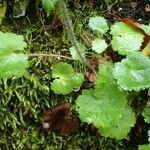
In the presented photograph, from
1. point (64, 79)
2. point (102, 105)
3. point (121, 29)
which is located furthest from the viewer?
point (121, 29)

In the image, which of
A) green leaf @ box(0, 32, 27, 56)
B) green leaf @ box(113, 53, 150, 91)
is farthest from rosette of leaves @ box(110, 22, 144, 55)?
green leaf @ box(0, 32, 27, 56)

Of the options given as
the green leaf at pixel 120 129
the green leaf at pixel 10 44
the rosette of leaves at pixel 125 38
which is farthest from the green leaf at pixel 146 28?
the green leaf at pixel 10 44

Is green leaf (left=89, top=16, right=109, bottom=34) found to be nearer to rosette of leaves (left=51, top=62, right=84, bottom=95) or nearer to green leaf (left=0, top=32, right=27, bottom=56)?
rosette of leaves (left=51, top=62, right=84, bottom=95)

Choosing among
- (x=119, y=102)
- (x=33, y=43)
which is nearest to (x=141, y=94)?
(x=119, y=102)

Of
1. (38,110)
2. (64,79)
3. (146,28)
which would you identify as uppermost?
(146,28)

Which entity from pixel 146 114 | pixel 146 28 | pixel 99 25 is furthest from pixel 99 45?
pixel 146 114

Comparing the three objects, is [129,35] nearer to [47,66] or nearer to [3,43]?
[47,66]

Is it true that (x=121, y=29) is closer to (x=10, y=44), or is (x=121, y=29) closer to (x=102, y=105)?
(x=102, y=105)

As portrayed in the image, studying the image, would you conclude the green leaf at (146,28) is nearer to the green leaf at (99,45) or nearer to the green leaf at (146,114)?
the green leaf at (99,45)
